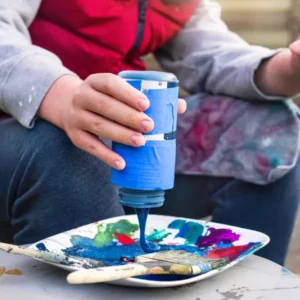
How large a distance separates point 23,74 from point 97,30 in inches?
10.0

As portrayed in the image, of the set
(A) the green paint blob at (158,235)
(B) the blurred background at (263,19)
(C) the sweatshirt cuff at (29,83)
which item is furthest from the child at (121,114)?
(B) the blurred background at (263,19)

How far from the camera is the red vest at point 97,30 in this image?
3.86ft

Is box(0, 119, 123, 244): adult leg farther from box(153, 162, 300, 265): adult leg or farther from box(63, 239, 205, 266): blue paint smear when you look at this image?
box(153, 162, 300, 265): adult leg

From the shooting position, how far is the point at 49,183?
960 millimetres

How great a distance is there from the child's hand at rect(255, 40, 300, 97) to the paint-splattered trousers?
4 cm

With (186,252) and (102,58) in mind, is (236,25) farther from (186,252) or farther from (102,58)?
(186,252)

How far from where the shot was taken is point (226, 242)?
34.3 inches

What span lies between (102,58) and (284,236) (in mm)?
445

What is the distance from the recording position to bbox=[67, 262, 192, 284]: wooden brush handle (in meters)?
0.64

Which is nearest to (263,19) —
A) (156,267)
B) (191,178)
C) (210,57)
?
(210,57)

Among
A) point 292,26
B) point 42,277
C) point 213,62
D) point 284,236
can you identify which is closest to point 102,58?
point 213,62

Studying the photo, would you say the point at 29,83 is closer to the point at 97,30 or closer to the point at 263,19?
the point at 97,30

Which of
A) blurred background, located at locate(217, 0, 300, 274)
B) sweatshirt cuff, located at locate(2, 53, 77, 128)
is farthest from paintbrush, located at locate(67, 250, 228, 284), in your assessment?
blurred background, located at locate(217, 0, 300, 274)

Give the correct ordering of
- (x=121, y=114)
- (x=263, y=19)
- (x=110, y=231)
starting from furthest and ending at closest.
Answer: (x=263, y=19)
(x=110, y=231)
(x=121, y=114)
